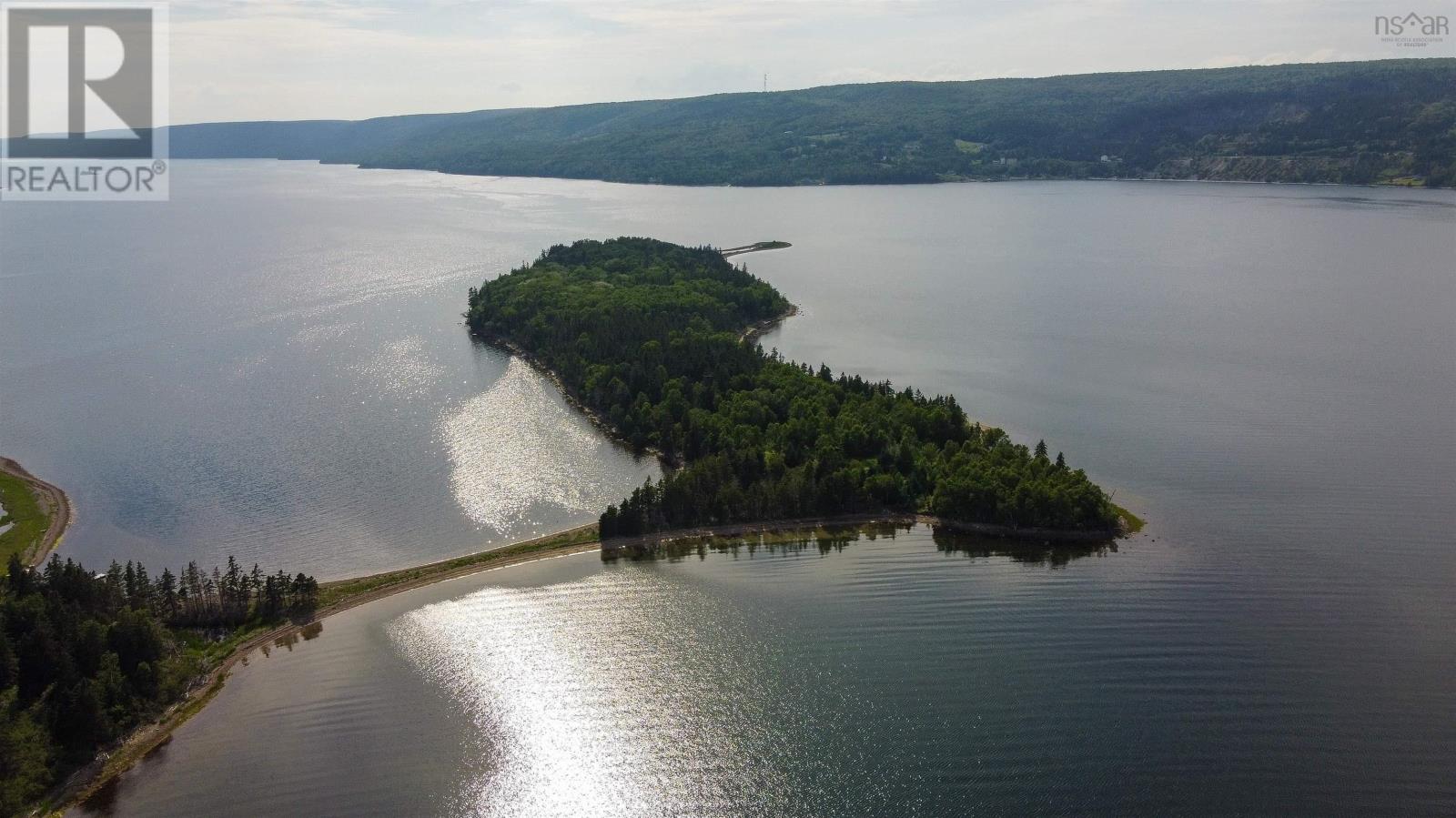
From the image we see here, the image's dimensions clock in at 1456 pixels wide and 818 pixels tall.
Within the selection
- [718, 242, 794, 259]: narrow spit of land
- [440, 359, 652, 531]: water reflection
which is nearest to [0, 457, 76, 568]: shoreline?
[440, 359, 652, 531]: water reflection

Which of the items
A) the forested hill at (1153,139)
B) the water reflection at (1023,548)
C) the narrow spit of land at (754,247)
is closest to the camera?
the water reflection at (1023,548)

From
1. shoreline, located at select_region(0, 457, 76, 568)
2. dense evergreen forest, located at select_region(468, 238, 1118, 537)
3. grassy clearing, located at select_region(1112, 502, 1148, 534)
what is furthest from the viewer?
dense evergreen forest, located at select_region(468, 238, 1118, 537)

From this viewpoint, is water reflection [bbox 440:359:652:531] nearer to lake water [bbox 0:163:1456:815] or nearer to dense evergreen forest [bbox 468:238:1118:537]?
lake water [bbox 0:163:1456:815]

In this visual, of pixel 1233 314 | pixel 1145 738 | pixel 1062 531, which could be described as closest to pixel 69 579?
pixel 1145 738

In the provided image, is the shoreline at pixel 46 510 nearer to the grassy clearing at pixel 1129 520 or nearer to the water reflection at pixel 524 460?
the water reflection at pixel 524 460

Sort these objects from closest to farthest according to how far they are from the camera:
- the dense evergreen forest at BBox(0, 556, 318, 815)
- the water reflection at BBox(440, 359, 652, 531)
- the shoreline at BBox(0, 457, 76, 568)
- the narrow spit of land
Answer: the dense evergreen forest at BBox(0, 556, 318, 815) → the shoreline at BBox(0, 457, 76, 568) → the water reflection at BBox(440, 359, 652, 531) → the narrow spit of land

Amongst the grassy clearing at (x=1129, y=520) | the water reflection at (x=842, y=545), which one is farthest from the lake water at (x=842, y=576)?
the grassy clearing at (x=1129, y=520)

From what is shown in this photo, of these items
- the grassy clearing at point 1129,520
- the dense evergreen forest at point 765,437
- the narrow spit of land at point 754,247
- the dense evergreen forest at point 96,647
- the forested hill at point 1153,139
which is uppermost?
the forested hill at point 1153,139
